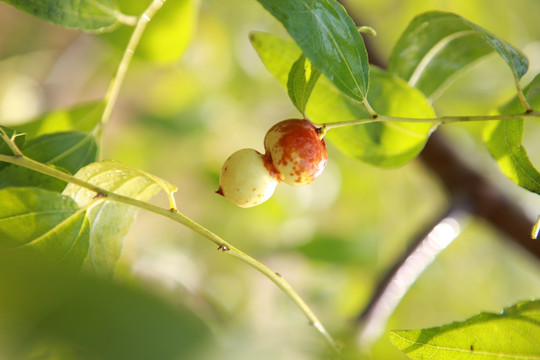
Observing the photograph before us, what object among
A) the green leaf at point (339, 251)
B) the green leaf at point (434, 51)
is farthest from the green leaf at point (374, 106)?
the green leaf at point (339, 251)

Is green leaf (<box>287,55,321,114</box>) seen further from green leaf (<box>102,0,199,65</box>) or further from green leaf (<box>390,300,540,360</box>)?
green leaf (<box>102,0,199,65</box>)

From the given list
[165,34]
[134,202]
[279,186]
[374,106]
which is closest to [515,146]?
[374,106]

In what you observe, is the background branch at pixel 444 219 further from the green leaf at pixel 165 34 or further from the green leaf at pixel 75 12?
the green leaf at pixel 75 12

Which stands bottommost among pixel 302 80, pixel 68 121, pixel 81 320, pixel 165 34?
pixel 81 320

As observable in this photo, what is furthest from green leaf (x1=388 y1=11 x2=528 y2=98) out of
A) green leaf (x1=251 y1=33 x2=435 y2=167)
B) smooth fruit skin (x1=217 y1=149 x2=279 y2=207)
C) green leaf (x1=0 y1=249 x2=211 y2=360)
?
green leaf (x1=0 y1=249 x2=211 y2=360)

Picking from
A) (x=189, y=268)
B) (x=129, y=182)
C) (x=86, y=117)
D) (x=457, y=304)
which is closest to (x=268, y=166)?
(x=129, y=182)

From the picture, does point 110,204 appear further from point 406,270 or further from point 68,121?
point 406,270

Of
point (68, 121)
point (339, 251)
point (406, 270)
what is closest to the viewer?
point (68, 121)
